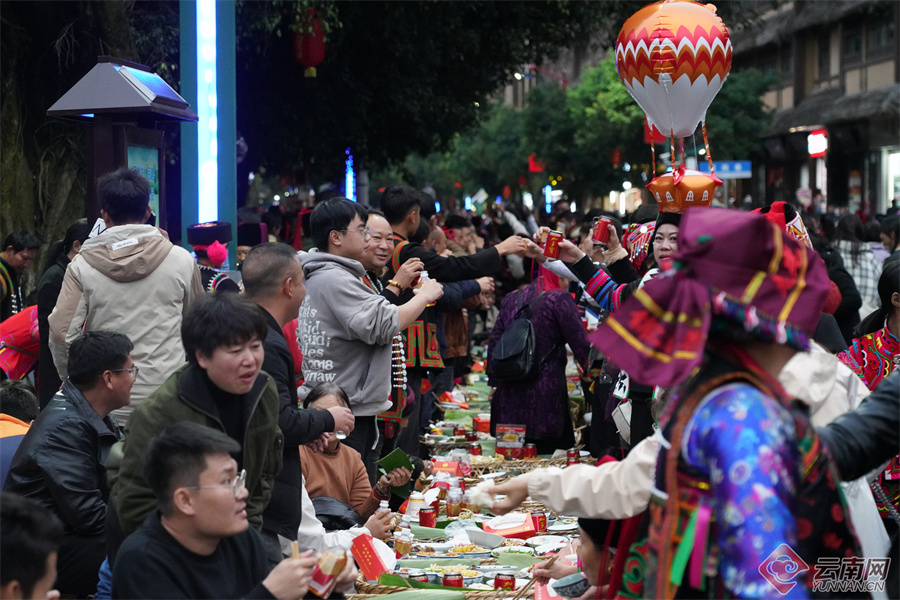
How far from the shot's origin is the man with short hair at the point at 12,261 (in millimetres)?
8164

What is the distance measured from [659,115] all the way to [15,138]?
6991 millimetres

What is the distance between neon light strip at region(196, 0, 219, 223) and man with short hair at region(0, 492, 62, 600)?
5084 millimetres

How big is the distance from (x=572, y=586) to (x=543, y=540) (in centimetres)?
191

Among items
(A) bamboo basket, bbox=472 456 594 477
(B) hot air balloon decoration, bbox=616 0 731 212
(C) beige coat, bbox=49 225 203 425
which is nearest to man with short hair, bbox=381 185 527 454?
(A) bamboo basket, bbox=472 456 594 477

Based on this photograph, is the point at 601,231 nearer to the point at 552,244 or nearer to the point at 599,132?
the point at 552,244

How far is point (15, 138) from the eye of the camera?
1004cm

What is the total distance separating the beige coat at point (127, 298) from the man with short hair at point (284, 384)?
113 cm

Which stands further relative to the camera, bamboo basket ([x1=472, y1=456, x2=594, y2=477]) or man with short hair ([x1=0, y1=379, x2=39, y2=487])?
bamboo basket ([x1=472, y1=456, x2=594, y2=477])

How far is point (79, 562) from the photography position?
4.33 metres

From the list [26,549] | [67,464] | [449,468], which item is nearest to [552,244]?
[449,468]

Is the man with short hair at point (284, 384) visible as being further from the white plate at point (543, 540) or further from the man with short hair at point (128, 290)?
the white plate at point (543, 540)

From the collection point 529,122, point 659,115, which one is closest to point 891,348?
point 659,115

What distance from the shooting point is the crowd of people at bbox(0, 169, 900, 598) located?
224 cm

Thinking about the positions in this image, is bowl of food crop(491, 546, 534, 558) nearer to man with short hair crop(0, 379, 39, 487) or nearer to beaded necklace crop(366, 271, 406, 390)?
beaded necklace crop(366, 271, 406, 390)
